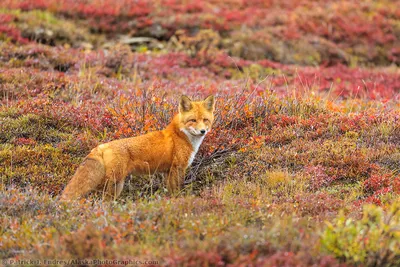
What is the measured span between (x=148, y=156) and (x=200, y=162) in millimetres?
1343

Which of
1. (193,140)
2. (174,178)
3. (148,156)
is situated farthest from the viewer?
(193,140)

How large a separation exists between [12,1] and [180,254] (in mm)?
19000

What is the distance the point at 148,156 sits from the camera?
286 inches

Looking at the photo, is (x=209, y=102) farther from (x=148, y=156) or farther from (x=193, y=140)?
(x=148, y=156)

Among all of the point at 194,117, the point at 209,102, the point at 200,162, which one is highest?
the point at 209,102

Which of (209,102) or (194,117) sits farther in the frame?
(209,102)

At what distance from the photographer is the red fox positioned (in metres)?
6.82

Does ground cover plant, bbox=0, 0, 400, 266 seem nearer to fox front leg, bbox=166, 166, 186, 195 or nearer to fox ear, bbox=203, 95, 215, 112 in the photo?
fox front leg, bbox=166, 166, 186, 195

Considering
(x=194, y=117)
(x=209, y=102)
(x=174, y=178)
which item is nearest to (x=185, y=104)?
(x=194, y=117)

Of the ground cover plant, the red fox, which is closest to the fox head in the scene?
the red fox

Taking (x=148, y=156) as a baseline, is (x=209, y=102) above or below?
above

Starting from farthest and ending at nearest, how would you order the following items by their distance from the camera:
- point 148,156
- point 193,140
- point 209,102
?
point 209,102, point 193,140, point 148,156

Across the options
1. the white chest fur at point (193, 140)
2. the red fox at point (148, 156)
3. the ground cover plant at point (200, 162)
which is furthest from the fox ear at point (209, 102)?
the ground cover plant at point (200, 162)

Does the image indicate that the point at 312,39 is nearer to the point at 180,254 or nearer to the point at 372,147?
the point at 372,147
